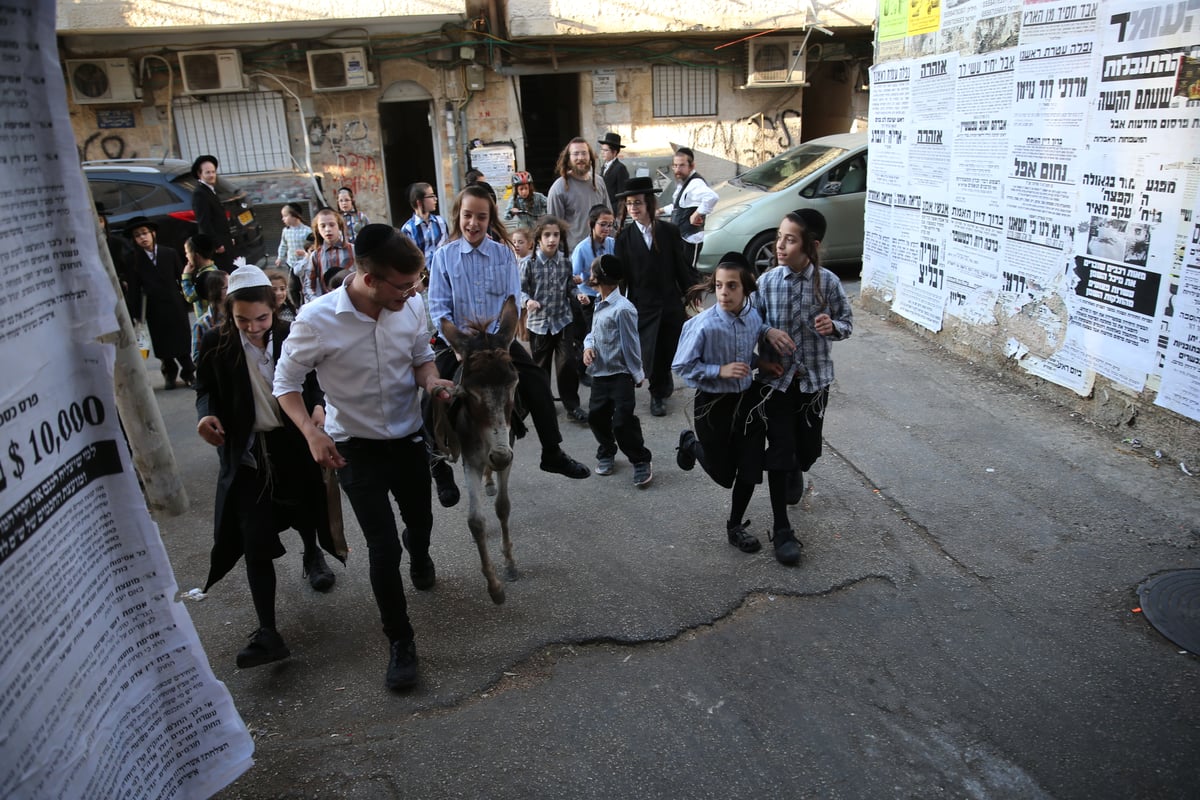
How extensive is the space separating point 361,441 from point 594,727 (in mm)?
1561

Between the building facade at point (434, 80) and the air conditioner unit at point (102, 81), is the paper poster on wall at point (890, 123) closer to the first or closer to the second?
the building facade at point (434, 80)

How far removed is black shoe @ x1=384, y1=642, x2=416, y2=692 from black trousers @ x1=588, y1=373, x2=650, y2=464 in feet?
7.53

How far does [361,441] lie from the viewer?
3.72 metres

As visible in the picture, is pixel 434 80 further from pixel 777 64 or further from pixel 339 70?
pixel 777 64

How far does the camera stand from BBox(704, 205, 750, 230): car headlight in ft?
36.4

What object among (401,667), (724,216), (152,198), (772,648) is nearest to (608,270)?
(772,648)

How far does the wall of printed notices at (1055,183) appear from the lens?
17.6 ft

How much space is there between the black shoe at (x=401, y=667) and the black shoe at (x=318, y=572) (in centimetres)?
97

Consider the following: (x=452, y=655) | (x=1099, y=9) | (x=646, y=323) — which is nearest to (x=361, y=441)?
(x=452, y=655)

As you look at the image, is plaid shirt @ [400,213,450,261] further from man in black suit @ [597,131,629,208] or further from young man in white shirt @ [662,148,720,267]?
young man in white shirt @ [662,148,720,267]

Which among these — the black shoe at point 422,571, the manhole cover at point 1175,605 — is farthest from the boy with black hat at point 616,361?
the manhole cover at point 1175,605

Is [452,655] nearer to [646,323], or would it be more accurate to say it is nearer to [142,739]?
[142,739]

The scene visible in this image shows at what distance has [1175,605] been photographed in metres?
4.10

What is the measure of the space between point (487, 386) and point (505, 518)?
34.4 inches
